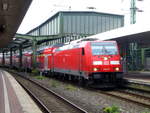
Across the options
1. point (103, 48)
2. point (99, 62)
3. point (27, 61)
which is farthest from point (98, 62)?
point (27, 61)

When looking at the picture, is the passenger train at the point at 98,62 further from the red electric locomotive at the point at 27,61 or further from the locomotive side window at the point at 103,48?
the red electric locomotive at the point at 27,61

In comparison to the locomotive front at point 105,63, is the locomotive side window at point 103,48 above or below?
above

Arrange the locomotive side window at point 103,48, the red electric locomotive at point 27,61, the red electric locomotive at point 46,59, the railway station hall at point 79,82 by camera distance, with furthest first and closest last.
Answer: the red electric locomotive at point 27,61, the red electric locomotive at point 46,59, the locomotive side window at point 103,48, the railway station hall at point 79,82

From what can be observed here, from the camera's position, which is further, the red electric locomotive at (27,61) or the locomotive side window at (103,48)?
the red electric locomotive at (27,61)

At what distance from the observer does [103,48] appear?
20.0 metres

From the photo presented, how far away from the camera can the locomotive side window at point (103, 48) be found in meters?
19.8

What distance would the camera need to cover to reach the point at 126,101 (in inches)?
586

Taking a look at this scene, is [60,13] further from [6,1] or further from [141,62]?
[6,1]

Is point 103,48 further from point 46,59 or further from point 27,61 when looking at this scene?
point 27,61

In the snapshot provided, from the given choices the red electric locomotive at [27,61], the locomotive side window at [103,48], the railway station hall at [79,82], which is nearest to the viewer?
the railway station hall at [79,82]

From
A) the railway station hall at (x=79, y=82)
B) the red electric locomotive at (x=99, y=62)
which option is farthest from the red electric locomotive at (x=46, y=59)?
the red electric locomotive at (x=99, y=62)

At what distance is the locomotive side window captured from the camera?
1981 centimetres

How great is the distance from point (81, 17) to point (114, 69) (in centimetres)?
5742

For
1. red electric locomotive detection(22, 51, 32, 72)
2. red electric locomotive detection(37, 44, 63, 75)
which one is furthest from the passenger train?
red electric locomotive detection(22, 51, 32, 72)
